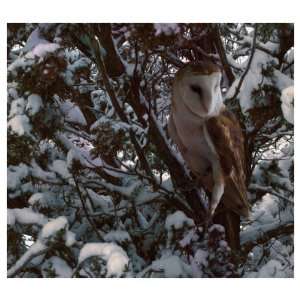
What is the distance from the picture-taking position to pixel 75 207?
79.0 inches

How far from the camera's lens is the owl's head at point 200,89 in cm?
184

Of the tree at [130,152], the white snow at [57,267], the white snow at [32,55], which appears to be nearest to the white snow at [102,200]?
the tree at [130,152]

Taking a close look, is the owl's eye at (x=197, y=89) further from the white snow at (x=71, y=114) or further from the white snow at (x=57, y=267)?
the white snow at (x=57, y=267)

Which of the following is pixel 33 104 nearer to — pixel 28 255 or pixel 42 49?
pixel 42 49

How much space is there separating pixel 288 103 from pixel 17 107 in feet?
2.99

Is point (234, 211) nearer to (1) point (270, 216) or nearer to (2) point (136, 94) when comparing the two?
(1) point (270, 216)

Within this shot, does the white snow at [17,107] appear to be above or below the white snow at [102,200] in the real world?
above

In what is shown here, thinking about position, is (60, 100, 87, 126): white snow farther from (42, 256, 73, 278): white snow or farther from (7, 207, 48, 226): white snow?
(42, 256, 73, 278): white snow

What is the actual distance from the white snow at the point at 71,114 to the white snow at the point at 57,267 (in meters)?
0.46

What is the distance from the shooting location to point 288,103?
6.43 feet

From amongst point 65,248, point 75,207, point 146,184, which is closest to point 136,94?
point 146,184

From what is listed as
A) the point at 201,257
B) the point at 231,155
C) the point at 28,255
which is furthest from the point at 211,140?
the point at 28,255
